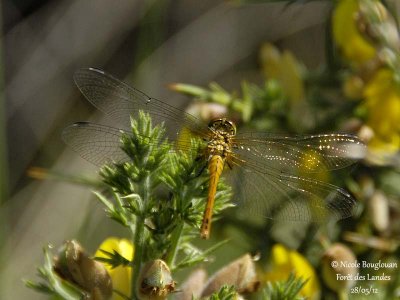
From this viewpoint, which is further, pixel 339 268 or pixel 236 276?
pixel 339 268

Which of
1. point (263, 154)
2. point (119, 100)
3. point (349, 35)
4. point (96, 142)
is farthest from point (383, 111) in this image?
point (96, 142)

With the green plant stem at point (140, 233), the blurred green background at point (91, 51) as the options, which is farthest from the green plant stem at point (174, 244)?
the blurred green background at point (91, 51)

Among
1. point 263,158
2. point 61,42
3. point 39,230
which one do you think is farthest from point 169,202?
point 61,42

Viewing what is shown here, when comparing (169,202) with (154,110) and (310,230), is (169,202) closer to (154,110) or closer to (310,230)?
(154,110)

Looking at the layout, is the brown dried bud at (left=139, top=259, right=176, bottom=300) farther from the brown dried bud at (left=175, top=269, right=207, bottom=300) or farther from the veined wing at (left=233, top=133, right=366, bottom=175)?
the veined wing at (left=233, top=133, right=366, bottom=175)

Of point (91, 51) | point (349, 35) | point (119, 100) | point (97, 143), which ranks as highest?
point (91, 51)

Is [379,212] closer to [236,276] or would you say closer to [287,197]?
[287,197]
